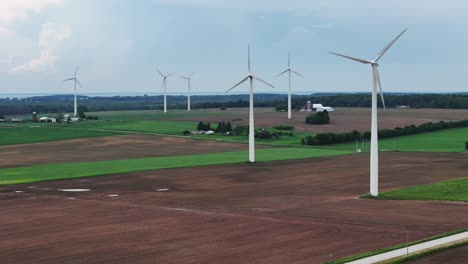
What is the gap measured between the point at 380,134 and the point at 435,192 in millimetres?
70546

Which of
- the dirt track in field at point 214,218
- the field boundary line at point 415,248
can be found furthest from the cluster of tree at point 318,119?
the field boundary line at point 415,248

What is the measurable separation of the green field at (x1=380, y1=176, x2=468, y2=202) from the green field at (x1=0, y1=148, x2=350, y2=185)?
30410mm

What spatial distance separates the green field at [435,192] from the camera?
55.3 m

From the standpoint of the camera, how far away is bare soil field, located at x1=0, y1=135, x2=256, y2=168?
94.7 metres

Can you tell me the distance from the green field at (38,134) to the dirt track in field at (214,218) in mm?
57865

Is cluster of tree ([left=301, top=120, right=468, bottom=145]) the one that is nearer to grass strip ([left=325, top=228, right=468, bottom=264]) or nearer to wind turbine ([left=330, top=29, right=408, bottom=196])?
wind turbine ([left=330, top=29, right=408, bottom=196])

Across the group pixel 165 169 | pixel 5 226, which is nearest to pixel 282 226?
pixel 5 226

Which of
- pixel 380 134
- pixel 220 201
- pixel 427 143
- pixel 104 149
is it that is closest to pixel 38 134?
pixel 104 149

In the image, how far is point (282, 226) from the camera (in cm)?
4312

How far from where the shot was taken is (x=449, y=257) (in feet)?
111

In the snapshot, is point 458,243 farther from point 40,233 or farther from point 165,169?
point 165,169

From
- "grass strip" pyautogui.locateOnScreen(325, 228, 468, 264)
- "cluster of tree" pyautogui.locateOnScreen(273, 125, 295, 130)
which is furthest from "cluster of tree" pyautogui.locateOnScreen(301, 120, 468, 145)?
"grass strip" pyautogui.locateOnScreen(325, 228, 468, 264)

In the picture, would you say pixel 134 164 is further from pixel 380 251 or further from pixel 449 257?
pixel 449 257

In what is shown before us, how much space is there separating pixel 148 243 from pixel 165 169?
4165 cm
